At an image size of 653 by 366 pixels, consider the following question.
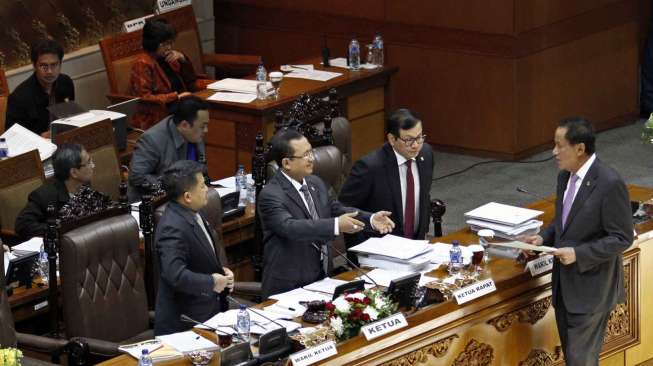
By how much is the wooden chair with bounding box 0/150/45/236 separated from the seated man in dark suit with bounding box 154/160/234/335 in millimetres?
1892

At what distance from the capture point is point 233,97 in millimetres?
9156

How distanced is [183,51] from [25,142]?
94.0 inches

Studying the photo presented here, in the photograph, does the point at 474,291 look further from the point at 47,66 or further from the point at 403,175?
the point at 47,66

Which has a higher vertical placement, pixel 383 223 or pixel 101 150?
pixel 383 223

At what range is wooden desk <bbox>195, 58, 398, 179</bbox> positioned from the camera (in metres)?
9.00

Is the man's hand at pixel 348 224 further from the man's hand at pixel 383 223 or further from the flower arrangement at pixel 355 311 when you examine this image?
the flower arrangement at pixel 355 311

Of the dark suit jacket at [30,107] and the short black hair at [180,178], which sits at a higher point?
the short black hair at [180,178]

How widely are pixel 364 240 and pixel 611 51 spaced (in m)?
4.84

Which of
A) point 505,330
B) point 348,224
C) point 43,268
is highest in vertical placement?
point 348,224

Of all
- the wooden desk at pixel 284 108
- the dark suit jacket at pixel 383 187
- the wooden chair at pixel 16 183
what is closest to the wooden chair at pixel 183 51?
the wooden desk at pixel 284 108

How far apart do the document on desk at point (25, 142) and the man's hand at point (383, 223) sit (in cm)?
274

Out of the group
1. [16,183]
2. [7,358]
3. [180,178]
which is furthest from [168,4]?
[7,358]

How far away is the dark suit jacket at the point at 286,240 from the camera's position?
5.83 m

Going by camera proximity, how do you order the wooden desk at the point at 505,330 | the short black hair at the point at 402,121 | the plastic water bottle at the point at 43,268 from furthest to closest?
1. the plastic water bottle at the point at 43,268
2. the short black hair at the point at 402,121
3. the wooden desk at the point at 505,330
